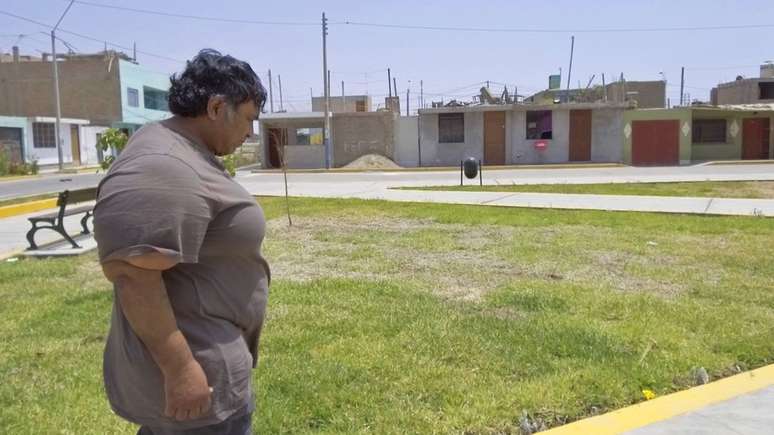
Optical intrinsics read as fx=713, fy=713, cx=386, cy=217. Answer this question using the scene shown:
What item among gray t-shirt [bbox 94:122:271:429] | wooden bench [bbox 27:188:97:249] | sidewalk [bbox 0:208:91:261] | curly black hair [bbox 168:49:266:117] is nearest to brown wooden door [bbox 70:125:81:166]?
sidewalk [bbox 0:208:91:261]

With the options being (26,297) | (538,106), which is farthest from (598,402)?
(538,106)

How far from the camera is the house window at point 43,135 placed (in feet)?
122

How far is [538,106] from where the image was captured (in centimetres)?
3694

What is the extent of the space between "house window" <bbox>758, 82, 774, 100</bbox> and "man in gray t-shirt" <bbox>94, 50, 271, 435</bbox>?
49708 millimetres

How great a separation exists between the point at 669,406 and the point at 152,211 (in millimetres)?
3009

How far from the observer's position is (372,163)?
1468 inches

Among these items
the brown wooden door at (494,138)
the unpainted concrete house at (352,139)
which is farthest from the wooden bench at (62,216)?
the brown wooden door at (494,138)

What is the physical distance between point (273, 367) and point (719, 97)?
5273cm

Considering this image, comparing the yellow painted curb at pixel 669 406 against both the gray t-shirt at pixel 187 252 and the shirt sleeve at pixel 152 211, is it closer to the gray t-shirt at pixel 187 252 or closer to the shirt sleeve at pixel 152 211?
the gray t-shirt at pixel 187 252

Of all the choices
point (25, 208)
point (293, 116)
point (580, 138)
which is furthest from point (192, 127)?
point (580, 138)

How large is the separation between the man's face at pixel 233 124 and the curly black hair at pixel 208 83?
0.02 meters

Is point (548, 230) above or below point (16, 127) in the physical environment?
below

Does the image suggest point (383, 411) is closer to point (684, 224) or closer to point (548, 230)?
point (548, 230)

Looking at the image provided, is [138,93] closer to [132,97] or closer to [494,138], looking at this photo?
[132,97]
